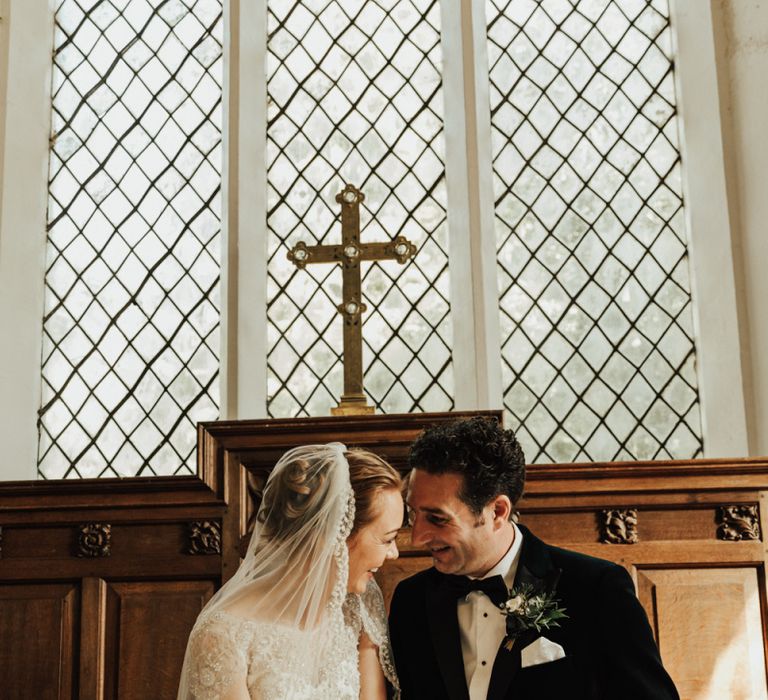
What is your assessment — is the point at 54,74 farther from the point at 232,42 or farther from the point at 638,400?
the point at 638,400

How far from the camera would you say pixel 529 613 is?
112 inches

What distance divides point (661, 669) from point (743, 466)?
5.03 feet

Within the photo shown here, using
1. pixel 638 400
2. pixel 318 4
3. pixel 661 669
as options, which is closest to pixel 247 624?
pixel 661 669

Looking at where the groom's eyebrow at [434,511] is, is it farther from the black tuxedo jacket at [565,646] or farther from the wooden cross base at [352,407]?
the wooden cross base at [352,407]

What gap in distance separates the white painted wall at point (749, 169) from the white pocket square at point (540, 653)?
2288mm

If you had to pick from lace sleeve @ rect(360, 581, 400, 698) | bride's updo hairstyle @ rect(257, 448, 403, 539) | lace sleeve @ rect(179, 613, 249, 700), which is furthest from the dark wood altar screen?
lace sleeve @ rect(179, 613, 249, 700)

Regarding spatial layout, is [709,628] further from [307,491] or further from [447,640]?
[307,491]

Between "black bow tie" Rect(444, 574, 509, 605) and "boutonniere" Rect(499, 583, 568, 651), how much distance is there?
0.07m

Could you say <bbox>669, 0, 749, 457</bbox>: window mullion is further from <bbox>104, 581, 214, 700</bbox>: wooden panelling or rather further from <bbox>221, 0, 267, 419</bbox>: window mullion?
<bbox>104, 581, 214, 700</bbox>: wooden panelling

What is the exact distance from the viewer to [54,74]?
569cm

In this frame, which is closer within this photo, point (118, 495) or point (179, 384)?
point (118, 495)

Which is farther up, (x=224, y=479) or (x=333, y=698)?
(x=224, y=479)

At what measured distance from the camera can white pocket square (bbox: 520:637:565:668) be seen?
2.83m

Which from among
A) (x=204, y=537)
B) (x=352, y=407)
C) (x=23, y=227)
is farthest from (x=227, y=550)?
(x=23, y=227)
